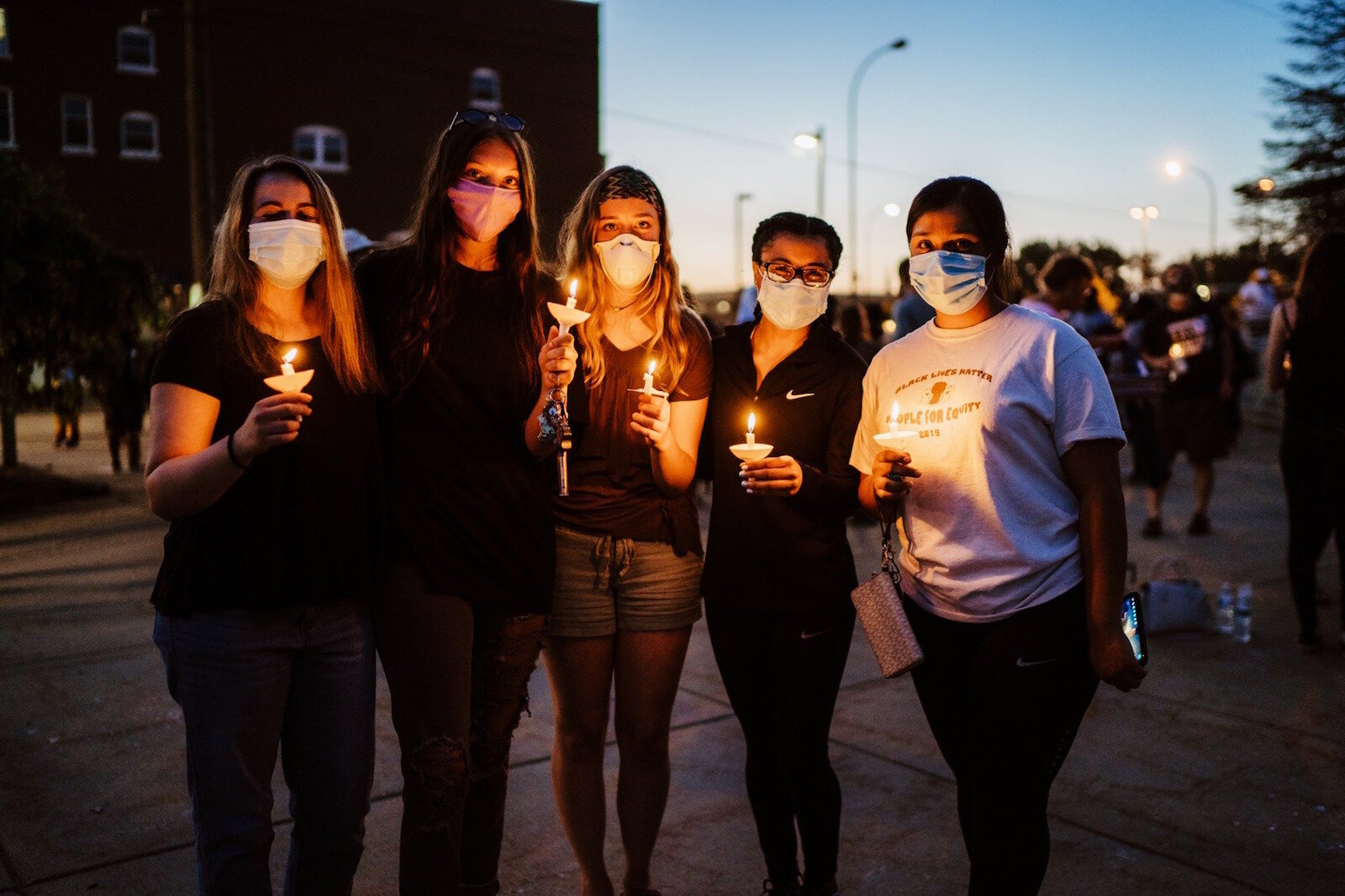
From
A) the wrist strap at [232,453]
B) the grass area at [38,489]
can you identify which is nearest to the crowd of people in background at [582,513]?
the wrist strap at [232,453]

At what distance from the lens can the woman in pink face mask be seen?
108 inches

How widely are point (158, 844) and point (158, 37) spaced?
→ 34.4 m

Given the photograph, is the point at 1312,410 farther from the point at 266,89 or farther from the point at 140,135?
the point at 140,135

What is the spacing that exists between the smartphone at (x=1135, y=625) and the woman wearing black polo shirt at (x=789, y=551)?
2.46ft

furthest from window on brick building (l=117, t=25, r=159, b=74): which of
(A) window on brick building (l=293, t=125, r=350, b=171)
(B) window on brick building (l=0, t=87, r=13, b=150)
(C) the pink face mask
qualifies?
(C) the pink face mask

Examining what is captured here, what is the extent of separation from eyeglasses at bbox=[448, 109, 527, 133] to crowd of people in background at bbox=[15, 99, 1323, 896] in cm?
5

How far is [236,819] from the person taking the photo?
249 centimetres

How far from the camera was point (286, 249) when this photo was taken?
2.57m

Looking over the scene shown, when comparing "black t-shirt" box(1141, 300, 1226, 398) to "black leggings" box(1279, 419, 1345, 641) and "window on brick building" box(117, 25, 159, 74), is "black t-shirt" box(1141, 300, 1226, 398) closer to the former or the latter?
"black leggings" box(1279, 419, 1345, 641)

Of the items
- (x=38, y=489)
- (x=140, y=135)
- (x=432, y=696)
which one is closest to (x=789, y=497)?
(x=432, y=696)

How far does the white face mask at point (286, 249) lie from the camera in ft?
8.43

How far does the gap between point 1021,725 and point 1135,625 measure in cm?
41

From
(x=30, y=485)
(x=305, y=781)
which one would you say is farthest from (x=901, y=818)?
(x=30, y=485)

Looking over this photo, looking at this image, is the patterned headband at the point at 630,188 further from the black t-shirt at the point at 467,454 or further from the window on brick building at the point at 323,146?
the window on brick building at the point at 323,146
